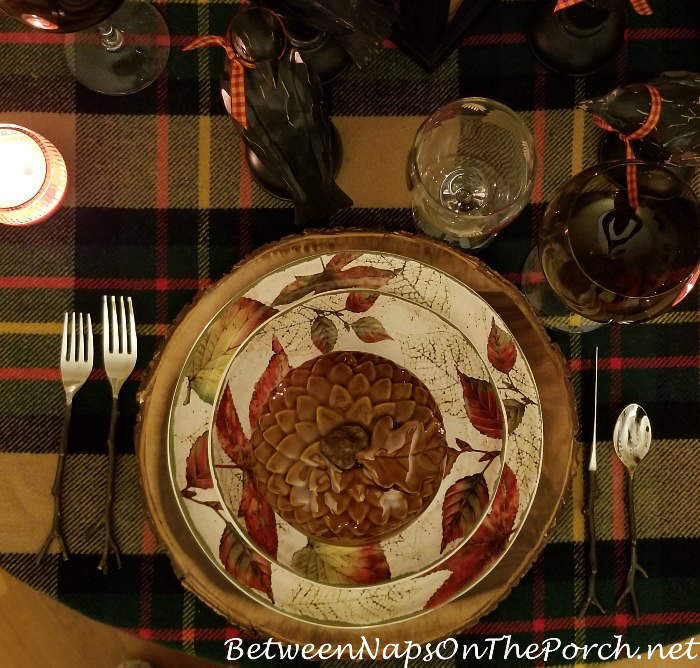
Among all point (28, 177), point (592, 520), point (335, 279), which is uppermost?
point (28, 177)

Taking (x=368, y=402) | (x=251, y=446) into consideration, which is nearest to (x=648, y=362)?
(x=368, y=402)

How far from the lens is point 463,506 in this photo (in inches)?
20.9

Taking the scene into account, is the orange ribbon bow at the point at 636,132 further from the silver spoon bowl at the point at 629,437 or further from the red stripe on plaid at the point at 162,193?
the red stripe on plaid at the point at 162,193

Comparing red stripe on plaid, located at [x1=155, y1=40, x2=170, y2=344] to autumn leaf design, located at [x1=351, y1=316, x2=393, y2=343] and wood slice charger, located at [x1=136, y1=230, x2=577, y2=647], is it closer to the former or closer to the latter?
wood slice charger, located at [x1=136, y1=230, x2=577, y2=647]

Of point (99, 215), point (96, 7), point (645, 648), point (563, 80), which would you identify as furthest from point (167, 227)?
point (645, 648)

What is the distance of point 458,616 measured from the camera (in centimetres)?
52

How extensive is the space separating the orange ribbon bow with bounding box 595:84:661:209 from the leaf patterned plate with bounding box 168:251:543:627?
14cm

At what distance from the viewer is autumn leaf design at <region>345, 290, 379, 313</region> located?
1.71 ft

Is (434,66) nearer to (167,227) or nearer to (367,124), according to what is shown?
(367,124)

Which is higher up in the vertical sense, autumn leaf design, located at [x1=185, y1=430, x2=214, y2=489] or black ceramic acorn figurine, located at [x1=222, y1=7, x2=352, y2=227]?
black ceramic acorn figurine, located at [x1=222, y1=7, x2=352, y2=227]

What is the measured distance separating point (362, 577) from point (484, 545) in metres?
0.11

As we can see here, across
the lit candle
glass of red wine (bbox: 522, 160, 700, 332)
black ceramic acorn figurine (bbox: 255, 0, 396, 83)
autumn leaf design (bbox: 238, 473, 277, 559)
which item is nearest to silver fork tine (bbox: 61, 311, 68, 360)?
the lit candle

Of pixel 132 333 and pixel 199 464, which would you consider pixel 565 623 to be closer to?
pixel 199 464

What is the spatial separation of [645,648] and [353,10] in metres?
0.62
